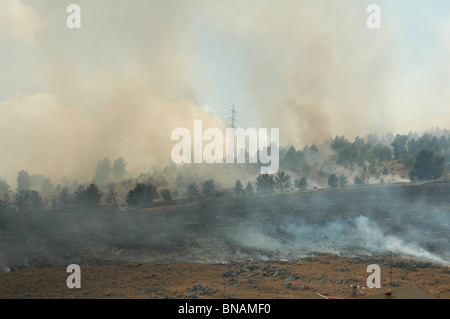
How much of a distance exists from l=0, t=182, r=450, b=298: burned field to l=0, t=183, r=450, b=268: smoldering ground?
198 mm

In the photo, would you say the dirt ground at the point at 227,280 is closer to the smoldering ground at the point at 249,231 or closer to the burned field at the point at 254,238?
the burned field at the point at 254,238

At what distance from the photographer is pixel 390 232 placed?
65.8 meters

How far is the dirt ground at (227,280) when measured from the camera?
3897cm

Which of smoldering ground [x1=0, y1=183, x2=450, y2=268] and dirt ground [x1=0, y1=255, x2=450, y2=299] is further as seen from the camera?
smoldering ground [x1=0, y1=183, x2=450, y2=268]

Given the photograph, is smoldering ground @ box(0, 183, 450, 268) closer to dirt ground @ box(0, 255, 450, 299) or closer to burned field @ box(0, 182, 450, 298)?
burned field @ box(0, 182, 450, 298)

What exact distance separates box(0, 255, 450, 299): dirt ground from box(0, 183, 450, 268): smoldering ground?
4.44 metres

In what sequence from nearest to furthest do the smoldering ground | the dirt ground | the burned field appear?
the dirt ground → the burned field → the smoldering ground

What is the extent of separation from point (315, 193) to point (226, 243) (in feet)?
150

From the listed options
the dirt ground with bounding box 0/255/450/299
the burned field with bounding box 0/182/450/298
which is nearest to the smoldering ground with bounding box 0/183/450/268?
the burned field with bounding box 0/182/450/298

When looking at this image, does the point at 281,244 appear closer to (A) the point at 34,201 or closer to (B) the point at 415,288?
(B) the point at 415,288

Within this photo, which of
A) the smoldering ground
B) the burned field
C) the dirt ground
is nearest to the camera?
the dirt ground

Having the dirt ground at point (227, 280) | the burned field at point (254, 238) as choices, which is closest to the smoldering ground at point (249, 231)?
the burned field at point (254, 238)

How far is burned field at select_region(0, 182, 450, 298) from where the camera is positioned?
51.3 m
